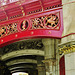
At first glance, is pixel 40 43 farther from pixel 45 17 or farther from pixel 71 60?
pixel 71 60

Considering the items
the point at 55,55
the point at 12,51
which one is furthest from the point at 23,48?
the point at 55,55

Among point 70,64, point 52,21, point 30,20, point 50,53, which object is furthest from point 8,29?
point 70,64

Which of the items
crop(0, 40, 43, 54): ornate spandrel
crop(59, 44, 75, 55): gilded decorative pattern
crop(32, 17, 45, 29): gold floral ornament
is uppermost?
crop(32, 17, 45, 29): gold floral ornament

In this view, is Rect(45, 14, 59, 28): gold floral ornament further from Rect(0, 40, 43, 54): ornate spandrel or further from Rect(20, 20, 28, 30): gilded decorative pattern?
Rect(0, 40, 43, 54): ornate spandrel

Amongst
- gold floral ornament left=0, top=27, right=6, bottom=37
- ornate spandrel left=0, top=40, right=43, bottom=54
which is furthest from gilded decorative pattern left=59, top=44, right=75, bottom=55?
ornate spandrel left=0, top=40, right=43, bottom=54

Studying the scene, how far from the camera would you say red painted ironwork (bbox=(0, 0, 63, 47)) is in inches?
456

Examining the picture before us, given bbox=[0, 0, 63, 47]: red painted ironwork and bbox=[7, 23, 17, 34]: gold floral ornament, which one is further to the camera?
bbox=[7, 23, 17, 34]: gold floral ornament

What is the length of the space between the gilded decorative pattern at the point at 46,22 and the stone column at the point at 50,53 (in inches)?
94.7

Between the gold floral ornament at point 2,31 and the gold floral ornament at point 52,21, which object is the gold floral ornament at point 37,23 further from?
the gold floral ornament at point 2,31

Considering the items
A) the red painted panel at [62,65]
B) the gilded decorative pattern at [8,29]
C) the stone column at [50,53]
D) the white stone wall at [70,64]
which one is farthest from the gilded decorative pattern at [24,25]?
the white stone wall at [70,64]

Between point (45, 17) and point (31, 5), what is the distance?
1129mm

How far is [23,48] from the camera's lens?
52.5ft

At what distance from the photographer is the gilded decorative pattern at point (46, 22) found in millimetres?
11555

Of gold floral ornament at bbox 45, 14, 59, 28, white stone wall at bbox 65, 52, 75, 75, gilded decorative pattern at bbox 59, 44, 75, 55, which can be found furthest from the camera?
gold floral ornament at bbox 45, 14, 59, 28
